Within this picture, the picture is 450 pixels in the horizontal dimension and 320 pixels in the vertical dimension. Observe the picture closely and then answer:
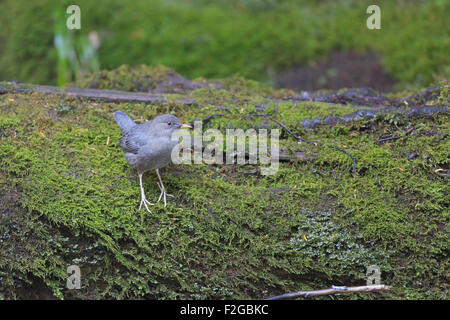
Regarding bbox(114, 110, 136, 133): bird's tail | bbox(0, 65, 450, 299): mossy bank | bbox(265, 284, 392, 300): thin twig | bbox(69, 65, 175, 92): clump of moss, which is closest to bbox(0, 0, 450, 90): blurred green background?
bbox(69, 65, 175, 92): clump of moss

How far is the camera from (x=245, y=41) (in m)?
7.80

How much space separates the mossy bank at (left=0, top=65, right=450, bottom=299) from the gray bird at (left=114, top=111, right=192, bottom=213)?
0.69 feet

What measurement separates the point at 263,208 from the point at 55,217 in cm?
174

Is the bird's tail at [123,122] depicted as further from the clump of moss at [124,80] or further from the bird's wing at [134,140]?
the clump of moss at [124,80]

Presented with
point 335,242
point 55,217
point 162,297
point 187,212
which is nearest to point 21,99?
point 55,217

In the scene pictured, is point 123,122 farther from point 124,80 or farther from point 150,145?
point 124,80

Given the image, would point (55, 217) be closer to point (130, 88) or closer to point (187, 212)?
point (187, 212)

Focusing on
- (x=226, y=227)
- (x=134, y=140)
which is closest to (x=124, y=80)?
(x=134, y=140)

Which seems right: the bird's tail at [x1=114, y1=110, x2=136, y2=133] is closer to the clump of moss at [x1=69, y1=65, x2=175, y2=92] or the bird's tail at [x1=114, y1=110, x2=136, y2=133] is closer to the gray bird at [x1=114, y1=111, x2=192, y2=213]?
the gray bird at [x1=114, y1=111, x2=192, y2=213]

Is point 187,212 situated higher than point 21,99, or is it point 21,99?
point 21,99

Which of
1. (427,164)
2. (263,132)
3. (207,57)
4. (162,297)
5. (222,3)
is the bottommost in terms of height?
(162,297)

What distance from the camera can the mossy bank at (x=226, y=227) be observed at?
3570 millimetres

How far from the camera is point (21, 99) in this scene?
4.70 meters

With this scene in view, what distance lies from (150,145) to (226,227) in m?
0.95
